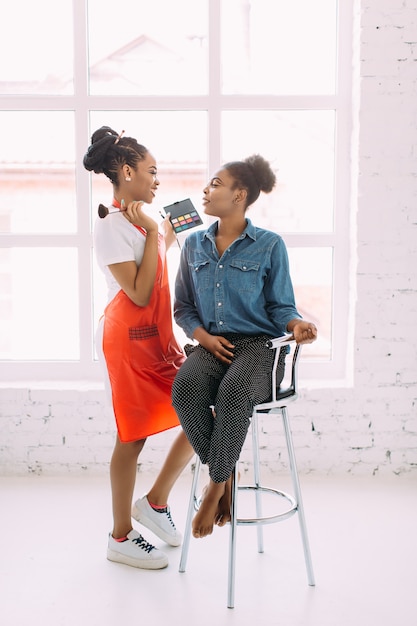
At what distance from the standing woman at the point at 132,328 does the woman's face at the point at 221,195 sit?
20 cm

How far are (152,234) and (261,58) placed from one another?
1444 mm

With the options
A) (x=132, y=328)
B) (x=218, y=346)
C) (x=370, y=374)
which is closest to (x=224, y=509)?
(x=218, y=346)

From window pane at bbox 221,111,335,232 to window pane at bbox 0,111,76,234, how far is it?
77 centimetres

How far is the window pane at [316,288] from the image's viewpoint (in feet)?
11.0

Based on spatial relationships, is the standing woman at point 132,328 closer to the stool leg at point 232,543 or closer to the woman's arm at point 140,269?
the woman's arm at point 140,269

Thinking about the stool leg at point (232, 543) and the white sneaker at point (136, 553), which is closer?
the stool leg at point (232, 543)

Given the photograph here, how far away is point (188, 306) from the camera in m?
2.42

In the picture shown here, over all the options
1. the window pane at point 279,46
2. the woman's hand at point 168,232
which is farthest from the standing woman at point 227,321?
the window pane at point 279,46

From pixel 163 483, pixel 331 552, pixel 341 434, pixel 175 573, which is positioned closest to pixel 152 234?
pixel 163 483

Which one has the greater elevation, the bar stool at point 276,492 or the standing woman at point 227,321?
the standing woman at point 227,321

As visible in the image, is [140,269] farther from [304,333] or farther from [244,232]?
[304,333]

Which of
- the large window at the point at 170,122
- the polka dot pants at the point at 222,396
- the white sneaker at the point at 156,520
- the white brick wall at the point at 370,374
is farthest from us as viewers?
the large window at the point at 170,122

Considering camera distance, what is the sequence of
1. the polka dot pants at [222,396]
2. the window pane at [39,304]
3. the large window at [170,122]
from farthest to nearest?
the window pane at [39,304], the large window at [170,122], the polka dot pants at [222,396]

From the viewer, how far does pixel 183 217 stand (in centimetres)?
252
